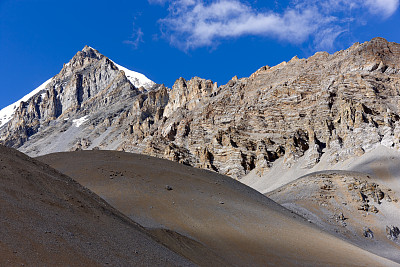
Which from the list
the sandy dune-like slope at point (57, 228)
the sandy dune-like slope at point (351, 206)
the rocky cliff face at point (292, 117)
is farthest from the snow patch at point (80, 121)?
the sandy dune-like slope at point (57, 228)

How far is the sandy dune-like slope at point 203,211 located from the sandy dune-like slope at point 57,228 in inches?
131

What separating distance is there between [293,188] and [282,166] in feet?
114

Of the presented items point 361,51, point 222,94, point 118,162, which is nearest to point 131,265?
point 118,162

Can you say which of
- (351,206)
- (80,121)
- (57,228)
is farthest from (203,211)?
(80,121)

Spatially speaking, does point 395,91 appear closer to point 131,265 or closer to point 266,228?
point 266,228

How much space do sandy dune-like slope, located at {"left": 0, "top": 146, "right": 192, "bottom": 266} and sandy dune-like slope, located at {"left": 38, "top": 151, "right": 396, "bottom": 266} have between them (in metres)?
3.33

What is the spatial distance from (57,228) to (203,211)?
11.7 metres

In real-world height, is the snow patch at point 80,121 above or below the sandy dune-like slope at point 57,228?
above

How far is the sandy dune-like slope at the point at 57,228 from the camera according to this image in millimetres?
8781

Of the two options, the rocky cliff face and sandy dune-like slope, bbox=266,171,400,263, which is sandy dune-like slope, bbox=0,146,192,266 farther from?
the rocky cliff face

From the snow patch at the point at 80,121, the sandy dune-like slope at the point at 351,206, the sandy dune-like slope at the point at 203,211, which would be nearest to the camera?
the sandy dune-like slope at the point at 203,211

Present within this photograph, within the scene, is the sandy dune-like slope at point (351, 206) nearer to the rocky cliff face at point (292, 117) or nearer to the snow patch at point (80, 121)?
the rocky cliff face at point (292, 117)

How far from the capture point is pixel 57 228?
10.2 m

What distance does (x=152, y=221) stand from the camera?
18047 millimetres
